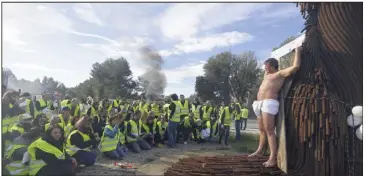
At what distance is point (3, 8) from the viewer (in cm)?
413

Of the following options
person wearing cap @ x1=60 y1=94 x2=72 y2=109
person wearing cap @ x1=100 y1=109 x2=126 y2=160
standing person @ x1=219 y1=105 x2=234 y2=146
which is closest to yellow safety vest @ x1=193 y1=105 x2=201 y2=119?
standing person @ x1=219 y1=105 x2=234 y2=146

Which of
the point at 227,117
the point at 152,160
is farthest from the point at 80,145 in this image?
the point at 227,117

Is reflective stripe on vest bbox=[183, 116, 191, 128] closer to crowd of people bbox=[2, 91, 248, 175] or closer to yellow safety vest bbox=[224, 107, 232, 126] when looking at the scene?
crowd of people bbox=[2, 91, 248, 175]

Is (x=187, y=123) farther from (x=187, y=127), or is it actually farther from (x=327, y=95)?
(x=327, y=95)

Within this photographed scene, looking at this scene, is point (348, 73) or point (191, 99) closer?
point (348, 73)

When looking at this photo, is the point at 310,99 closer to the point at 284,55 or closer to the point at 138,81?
the point at 284,55

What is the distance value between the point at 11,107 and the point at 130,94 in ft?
11.3

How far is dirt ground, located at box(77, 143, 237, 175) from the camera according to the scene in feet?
21.9

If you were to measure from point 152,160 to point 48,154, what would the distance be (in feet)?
11.1

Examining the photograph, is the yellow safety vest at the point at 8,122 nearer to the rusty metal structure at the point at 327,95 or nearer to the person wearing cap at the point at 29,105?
the person wearing cap at the point at 29,105

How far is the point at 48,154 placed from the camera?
4.79 meters

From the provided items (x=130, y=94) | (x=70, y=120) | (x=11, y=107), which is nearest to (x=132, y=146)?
(x=130, y=94)

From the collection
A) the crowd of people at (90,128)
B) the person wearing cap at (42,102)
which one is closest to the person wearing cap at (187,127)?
the crowd of people at (90,128)

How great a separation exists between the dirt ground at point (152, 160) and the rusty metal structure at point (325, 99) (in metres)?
3.25
